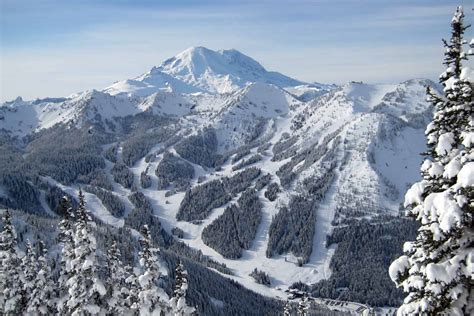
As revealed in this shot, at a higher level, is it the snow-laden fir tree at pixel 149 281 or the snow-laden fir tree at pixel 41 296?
the snow-laden fir tree at pixel 149 281

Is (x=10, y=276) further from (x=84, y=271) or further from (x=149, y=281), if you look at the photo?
(x=149, y=281)

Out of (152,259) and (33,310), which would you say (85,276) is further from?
(33,310)

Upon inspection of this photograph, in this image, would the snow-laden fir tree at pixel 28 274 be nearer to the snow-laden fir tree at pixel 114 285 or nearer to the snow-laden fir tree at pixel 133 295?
the snow-laden fir tree at pixel 114 285

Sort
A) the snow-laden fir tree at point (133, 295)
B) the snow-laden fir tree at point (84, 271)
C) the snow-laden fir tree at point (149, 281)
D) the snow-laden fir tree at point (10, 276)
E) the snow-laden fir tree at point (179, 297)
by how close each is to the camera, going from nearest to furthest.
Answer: the snow-laden fir tree at point (84, 271) < the snow-laden fir tree at point (149, 281) < the snow-laden fir tree at point (179, 297) < the snow-laden fir tree at point (133, 295) < the snow-laden fir tree at point (10, 276)

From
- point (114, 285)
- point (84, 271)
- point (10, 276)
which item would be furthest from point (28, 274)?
point (84, 271)

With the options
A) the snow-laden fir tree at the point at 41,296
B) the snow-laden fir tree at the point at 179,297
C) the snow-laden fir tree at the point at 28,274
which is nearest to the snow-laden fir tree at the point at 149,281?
the snow-laden fir tree at the point at 179,297

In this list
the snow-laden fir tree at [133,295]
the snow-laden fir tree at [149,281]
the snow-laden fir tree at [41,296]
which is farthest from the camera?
the snow-laden fir tree at [41,296]

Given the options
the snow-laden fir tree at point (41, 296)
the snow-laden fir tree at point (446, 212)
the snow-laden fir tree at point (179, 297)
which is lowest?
the snow-laden fir tree at point (41, 296)

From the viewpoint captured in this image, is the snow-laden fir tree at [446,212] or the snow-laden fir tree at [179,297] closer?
the snow-laden fir tree at [446,212]

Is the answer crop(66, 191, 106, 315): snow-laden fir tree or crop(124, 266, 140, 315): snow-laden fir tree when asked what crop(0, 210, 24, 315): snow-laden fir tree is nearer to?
crop(66, 191, 106, 315): snow-laden fir tree
